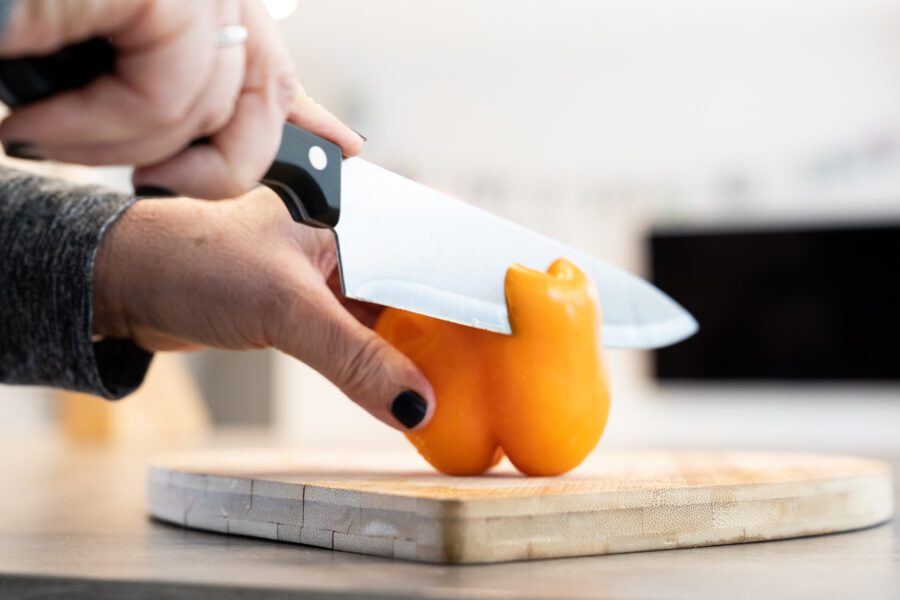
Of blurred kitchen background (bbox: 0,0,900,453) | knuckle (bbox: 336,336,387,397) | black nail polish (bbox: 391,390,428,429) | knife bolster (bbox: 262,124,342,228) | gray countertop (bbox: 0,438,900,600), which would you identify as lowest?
gray countertop (bbox: 0,438,900,600)

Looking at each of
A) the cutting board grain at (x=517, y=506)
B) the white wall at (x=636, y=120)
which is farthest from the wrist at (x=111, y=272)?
the white wall at (x=636, y=120)

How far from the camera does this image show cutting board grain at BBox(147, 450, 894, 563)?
20.5 inches

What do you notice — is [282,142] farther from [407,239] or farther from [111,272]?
[111,272]

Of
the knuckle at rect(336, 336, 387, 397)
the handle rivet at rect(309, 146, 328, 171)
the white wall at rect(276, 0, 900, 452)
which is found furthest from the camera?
the white wall at rect(276, 0, 900, 452)

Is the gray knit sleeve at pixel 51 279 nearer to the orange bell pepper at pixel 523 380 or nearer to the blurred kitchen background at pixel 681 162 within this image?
the orange bell pepper at pixel 523 380

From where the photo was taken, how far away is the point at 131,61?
0.40 meters

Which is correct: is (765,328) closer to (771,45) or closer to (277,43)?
(771,45)

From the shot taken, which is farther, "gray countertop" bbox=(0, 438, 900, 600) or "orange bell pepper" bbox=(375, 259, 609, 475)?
"orange bell pepper" bbox=(375, 259, 609, 475)

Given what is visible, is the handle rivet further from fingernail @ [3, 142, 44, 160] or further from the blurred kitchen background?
the blurred kitchen background

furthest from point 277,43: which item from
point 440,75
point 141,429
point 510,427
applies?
point 440,75

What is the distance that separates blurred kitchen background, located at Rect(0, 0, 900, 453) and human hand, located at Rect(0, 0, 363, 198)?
12.1 feet

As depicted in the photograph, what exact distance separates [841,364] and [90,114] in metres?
4.28

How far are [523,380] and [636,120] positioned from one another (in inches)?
158

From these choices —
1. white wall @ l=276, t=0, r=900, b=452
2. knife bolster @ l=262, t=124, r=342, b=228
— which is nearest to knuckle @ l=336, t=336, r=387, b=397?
knife bolster @ l=262, t=124, r=342, b=228
